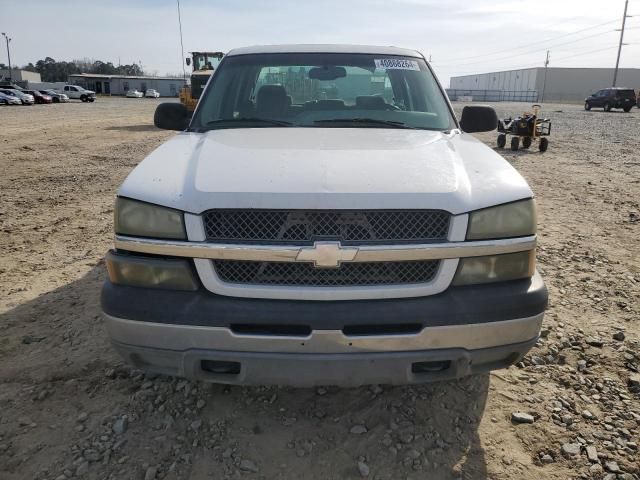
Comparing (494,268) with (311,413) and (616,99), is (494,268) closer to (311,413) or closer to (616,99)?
(311,413)

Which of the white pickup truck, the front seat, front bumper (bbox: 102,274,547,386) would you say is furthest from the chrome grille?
the front seat

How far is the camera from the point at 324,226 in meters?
2.12

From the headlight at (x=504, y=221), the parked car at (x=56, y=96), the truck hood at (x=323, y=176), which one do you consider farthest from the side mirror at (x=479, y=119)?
the parked car at (x=56, y=96)

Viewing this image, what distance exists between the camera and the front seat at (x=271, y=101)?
3416 millimetres

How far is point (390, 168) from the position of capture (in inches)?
91.8

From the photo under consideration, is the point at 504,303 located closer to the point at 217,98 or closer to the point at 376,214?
the point at 376,214

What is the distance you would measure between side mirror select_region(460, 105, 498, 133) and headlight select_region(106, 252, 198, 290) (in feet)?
8.20

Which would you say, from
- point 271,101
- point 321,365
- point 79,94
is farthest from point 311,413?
point 79,94

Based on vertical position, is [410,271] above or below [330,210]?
below

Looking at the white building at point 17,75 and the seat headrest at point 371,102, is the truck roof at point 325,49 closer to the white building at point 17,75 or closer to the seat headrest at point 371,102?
the seat headrest at point 371,102

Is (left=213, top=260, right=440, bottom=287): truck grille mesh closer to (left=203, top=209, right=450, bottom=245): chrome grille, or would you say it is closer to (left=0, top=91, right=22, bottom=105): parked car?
(left=203, top=209, right=450, bottom=245): chrome grille

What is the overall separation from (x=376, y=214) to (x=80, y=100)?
203 ft

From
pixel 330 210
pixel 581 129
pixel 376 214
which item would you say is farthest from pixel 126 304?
pixel 581 129

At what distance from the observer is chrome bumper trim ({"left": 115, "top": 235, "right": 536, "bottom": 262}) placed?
209cm
